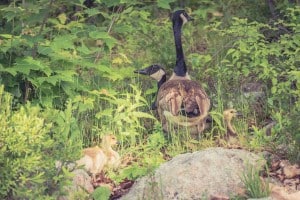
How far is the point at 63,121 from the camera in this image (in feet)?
27.3

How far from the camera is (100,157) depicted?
8.16 meters

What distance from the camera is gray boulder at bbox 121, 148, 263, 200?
723 centimetres

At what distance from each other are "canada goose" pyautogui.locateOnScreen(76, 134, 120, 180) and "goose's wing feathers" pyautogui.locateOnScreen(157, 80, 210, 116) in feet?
2.49

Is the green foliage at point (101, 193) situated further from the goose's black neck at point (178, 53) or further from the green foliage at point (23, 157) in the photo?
the goose's black neck at point (178, 53)

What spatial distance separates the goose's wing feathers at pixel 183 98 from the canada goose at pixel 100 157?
2.49 ft

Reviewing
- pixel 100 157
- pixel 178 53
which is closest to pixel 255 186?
pixel 100 157

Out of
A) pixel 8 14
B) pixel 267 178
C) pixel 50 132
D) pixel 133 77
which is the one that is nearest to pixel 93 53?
pixel 133 77

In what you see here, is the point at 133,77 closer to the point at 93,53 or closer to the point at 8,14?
the point at 93,53

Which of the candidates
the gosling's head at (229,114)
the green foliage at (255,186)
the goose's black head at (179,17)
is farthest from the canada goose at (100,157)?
the goose's black head at (179,17)

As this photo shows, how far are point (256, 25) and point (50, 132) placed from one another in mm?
4126

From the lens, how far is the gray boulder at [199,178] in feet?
23.7

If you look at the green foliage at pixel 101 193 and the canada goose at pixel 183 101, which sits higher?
the canada goose at pixel 183 101

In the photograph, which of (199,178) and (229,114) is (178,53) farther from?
(199,178)

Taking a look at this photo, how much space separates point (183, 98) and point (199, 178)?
66.9 inches
